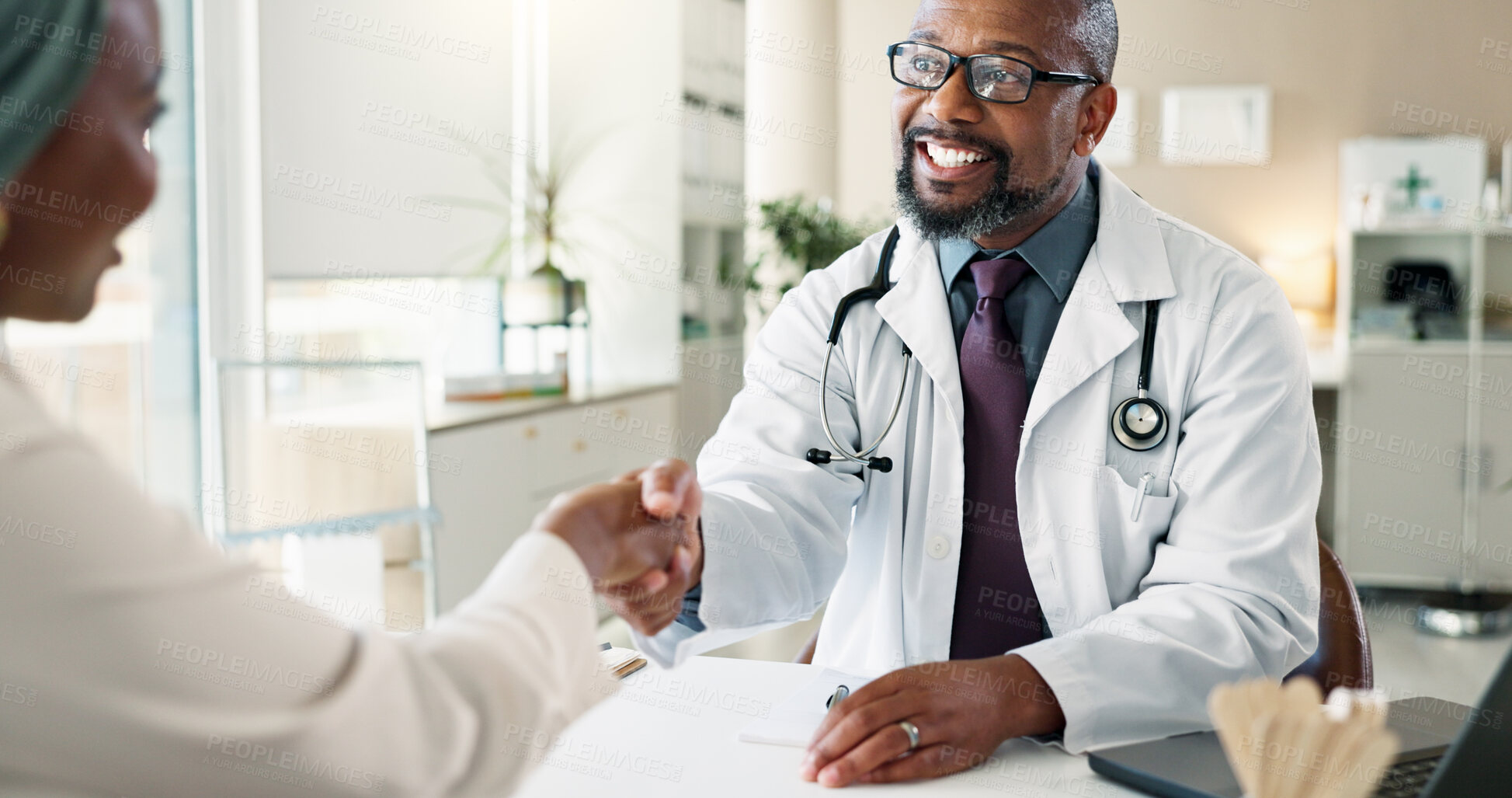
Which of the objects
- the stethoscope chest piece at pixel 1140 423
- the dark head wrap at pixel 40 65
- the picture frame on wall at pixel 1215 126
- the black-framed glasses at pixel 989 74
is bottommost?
the stethoscope chest piece at pixel 1140 423

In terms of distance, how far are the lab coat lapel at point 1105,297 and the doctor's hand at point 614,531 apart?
0.53 meters

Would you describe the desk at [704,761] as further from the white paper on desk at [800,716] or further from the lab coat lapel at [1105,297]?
the lab coat lapel at [1105,297]

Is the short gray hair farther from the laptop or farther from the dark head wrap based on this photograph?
the dark head wrap

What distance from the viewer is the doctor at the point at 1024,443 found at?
1.29 meters

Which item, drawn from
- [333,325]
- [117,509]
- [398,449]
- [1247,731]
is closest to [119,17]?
[117,509]

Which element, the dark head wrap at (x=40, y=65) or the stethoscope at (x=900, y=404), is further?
the stethoscope at (x=900, y=404)

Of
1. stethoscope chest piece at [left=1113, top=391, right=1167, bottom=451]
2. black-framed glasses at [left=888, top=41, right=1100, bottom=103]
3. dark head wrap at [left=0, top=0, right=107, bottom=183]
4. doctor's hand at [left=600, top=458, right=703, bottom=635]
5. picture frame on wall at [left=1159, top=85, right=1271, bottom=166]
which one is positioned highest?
picture frame on wall at [left=1159, top=85, right=1271, bottom=166]

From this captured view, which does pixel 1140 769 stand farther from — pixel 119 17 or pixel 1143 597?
pixel 119 17

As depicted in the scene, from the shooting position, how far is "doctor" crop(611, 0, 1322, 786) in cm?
129

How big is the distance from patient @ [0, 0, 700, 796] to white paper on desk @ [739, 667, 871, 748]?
0.42 m

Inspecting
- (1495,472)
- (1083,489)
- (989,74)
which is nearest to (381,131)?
(989,74)

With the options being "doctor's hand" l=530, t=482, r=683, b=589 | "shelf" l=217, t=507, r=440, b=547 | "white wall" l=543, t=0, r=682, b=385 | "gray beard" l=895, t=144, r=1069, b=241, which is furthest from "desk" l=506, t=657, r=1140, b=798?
"white wall" l=543, t=0, r=682, b=385

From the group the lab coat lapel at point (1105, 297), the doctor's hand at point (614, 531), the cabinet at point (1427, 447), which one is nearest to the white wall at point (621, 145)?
the cabinet at point (1427, 447)

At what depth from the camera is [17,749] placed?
610mm
